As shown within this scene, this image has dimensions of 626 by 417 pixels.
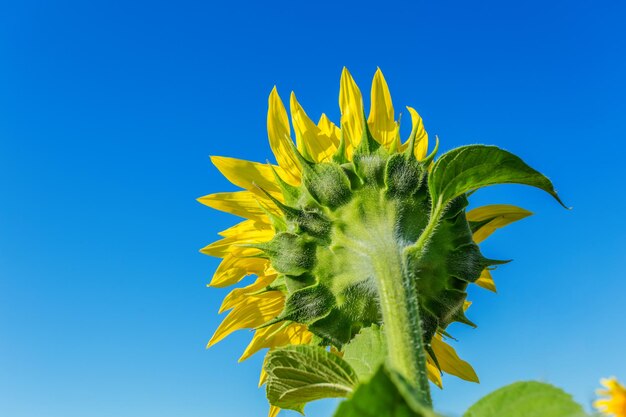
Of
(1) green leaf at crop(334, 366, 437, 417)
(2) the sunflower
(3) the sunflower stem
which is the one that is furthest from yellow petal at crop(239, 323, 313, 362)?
(1) green leaf at crop(334, 366, 437, 417)

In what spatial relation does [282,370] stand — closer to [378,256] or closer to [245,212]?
[378,256]

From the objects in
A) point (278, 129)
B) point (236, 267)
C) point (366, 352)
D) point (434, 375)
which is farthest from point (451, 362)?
point (366, 352)

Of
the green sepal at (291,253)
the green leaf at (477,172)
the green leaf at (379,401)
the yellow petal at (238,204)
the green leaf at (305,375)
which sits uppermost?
the yellow petal at (238,204)

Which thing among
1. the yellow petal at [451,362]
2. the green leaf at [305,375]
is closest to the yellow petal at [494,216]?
the yellow petal at [451,362]

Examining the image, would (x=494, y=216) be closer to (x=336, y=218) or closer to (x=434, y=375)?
(x=434, y=375)

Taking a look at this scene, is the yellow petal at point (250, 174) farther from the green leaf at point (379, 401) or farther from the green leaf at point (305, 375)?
the green leaf at point (379, 401)
